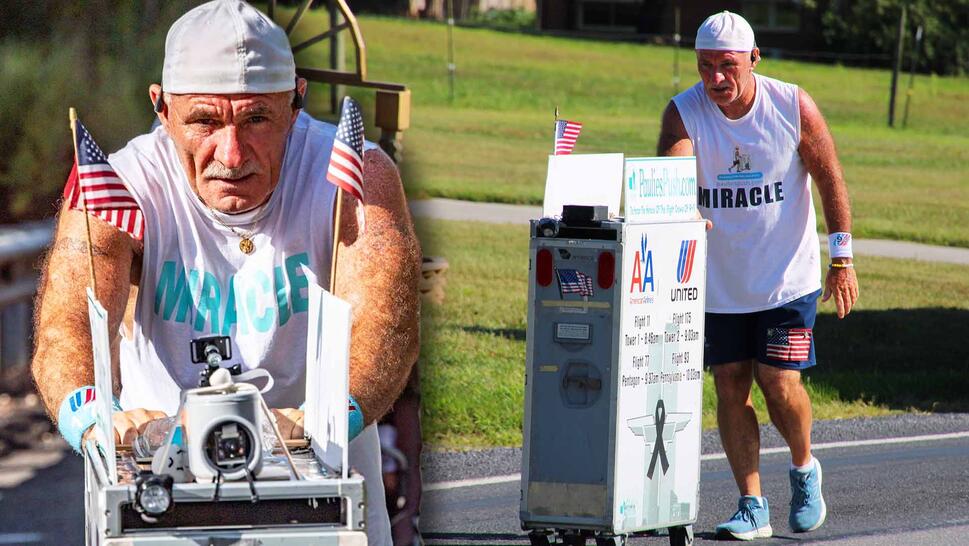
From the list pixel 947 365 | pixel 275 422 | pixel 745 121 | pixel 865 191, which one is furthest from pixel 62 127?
pixel 865 191

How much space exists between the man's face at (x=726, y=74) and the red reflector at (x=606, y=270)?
1.23 metres

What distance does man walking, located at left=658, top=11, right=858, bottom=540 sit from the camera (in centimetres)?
604

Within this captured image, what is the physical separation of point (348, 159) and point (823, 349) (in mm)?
7941

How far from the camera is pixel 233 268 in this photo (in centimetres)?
328

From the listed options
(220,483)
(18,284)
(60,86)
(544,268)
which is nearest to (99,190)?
(220,483)

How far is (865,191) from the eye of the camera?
842 inches

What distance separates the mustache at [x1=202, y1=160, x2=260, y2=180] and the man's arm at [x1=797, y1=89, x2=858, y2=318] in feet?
11.1

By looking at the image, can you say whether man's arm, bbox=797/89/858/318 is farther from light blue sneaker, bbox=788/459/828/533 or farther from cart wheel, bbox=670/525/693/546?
cart wheel, bbox=670/525/693/546

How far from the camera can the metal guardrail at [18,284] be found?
5.64 m

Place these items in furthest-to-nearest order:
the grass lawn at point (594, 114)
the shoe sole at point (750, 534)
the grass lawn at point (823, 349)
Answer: the grass lawn at point (594, 114) → the grass lawn at point (823, 349) → the shoe sole at point (750, 534)

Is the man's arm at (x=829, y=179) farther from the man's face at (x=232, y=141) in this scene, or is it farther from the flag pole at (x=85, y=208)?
the flag pole at (x=85, y=208)

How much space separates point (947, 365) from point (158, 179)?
7.87 meters

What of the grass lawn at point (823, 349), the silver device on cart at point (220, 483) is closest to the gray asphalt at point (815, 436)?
the grass lawn at point (823, 349)

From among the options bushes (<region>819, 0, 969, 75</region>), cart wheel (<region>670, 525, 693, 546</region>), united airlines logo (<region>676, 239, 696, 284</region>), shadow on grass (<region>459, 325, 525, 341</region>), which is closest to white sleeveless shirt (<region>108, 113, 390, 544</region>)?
united airlines logo (<region>676, 239, 696, 284</region>)
